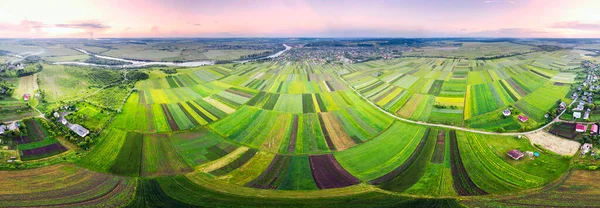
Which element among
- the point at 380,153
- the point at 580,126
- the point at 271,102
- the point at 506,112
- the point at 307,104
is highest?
the point at 506,112

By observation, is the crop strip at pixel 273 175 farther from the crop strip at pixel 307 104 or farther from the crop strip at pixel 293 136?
the crop strip at pixel 307 104

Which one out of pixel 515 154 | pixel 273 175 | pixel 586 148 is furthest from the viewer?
pixel 515 154

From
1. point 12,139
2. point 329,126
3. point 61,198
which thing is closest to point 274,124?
point 329,126

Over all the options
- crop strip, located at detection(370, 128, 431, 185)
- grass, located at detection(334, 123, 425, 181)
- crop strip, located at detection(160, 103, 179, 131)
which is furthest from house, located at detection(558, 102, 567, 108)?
crop strip, located at detection(160, 103, 179, 131)

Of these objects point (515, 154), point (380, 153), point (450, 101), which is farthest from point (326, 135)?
point (450, 101)

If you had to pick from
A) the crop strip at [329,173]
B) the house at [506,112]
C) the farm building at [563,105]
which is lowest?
the crop strip at [329,173]

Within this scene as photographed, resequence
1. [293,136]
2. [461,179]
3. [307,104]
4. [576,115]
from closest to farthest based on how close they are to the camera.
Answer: [461,179]
[293,136]
[576,115]
[307,104]

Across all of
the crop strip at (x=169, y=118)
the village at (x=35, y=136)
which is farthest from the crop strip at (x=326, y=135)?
the village at (x=35, y=136)

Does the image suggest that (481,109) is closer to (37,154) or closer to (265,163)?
(265,163)

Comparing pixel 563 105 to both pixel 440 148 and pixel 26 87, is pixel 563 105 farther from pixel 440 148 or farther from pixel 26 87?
pixel 26 87
